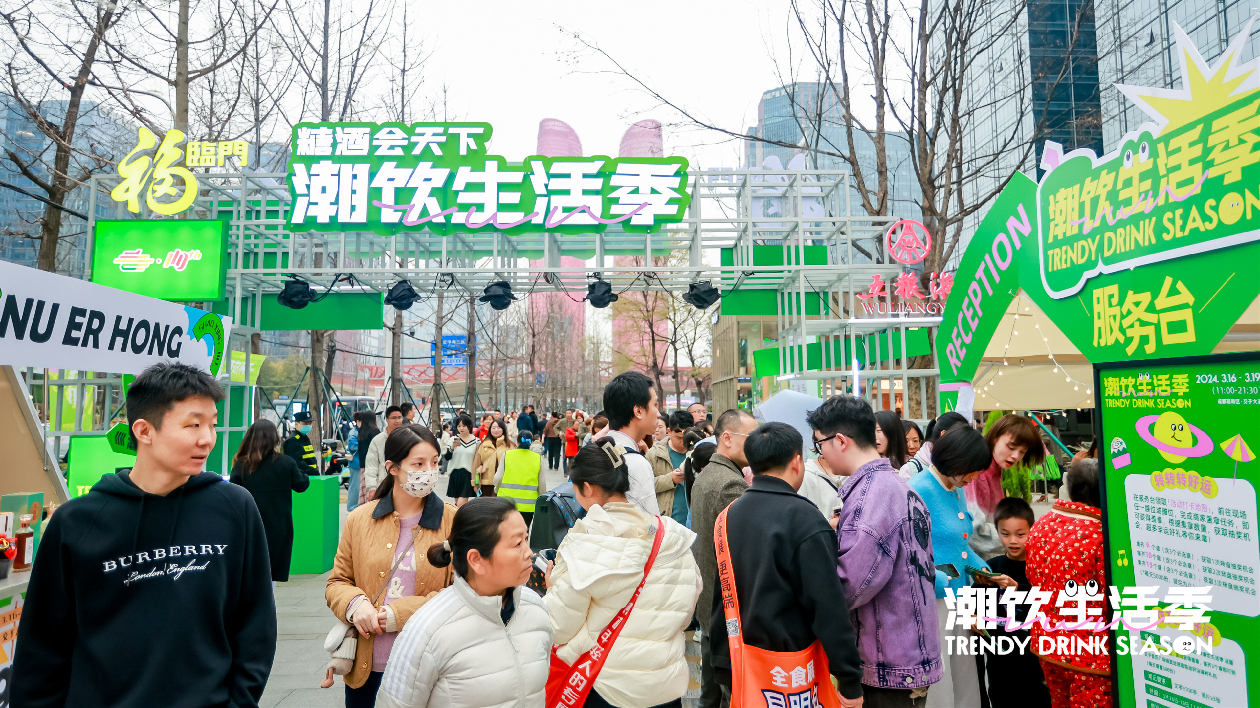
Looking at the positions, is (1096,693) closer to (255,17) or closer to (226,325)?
(226,325)

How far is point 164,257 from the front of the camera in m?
10.0

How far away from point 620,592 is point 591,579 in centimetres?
14

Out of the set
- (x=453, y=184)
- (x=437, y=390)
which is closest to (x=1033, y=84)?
(x=453, y=184)

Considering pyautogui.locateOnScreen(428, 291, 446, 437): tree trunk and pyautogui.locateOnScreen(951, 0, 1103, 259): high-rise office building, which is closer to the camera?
pyautogui.locateOnScreen(951, 0, 1103, 259): high-rise office building

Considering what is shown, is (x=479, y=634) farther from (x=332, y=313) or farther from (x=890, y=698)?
(x=332, y=313)

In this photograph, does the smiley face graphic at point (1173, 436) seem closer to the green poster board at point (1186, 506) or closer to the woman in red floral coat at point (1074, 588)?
the green poster board at point (1186, 506)

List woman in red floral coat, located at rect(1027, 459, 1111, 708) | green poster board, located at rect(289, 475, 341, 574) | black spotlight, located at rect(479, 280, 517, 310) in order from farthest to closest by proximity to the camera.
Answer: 1. black spotlight, located at rect(479, 280, 517, 310)
2. green poster board, located at rect(289, 475, 341, 574)
3. woman in red floral coat, located at rect(1027, 459, 1111, 708)

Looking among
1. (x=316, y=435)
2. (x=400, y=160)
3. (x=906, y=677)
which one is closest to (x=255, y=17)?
(x=400, y=160)

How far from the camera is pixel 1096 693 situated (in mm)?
3088

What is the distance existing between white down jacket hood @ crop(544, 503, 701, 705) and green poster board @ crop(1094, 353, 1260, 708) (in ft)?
5.99

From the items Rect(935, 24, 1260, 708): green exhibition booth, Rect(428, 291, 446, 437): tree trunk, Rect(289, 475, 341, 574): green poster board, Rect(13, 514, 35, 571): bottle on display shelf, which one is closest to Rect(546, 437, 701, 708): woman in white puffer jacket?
Rect(935, 24, 1260, 708): green exhibition booth

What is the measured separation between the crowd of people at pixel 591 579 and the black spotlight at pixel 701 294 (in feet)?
24.1

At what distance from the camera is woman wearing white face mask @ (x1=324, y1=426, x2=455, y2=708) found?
9.04 ft

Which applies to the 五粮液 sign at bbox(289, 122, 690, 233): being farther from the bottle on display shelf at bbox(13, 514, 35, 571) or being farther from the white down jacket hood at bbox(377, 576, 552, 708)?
the white down jacket hood at bbox(377, 576, 552, 708)
